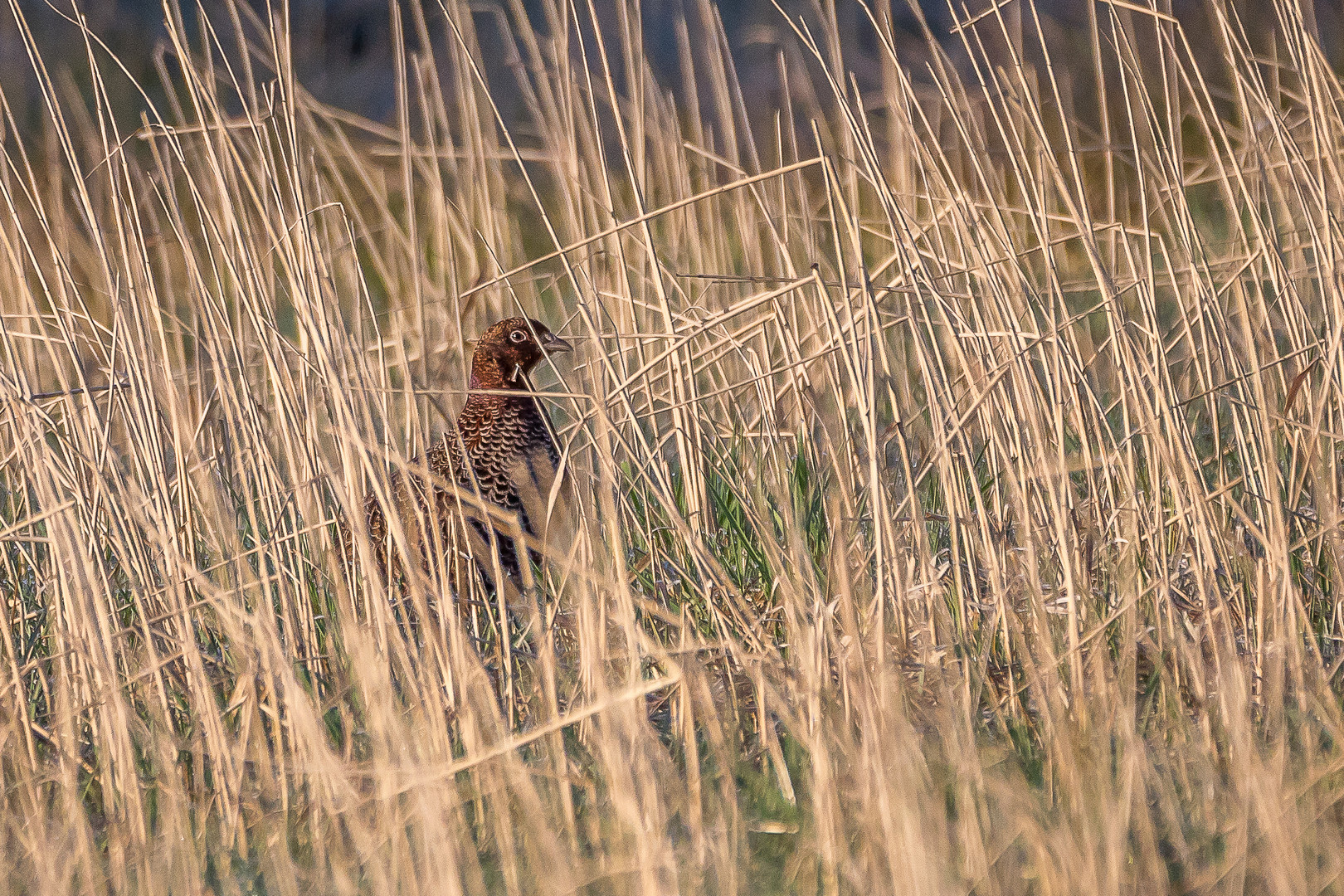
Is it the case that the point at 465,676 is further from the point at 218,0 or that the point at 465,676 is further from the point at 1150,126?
the point at 218,0

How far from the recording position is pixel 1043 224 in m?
1.80

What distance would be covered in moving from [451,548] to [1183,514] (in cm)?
126

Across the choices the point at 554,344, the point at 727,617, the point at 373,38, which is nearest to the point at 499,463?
the point at 554,344

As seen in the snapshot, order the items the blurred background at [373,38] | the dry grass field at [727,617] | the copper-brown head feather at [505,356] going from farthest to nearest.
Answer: the blurred background at [373,38], the copper-brown head feather at [505,356], the dry grass field at [727,617]

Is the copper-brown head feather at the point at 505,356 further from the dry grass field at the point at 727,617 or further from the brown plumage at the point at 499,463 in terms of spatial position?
the dry grass field at the point at 727,617

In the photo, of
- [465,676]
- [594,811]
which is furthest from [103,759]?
[594,811]

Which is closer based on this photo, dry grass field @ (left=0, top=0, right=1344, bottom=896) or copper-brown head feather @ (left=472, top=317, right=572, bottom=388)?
dry grass field @ (left=0, top=0, right=1344, bottom=896)

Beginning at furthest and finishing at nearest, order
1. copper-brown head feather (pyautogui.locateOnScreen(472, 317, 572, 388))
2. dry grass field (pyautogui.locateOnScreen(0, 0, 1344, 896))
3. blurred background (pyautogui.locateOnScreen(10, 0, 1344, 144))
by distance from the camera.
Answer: blurred background (pyautogui.locateOnScreen(10, 0, 1344, 144)) < copper-brown head feather (pyautogui.locateOnScreen(472, 317, 572, 388)) < dry grass field (pyautogui.locateOnScreen(0, 0, 1344, 896))

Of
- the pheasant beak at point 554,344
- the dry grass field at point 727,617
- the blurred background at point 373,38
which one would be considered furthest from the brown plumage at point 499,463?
the blurred background at point 373,38

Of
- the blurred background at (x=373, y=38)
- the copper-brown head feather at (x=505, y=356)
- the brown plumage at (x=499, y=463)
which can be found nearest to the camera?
the brown plumage at (x=499, y=463)

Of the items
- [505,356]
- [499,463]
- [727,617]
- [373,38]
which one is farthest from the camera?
[373,38]

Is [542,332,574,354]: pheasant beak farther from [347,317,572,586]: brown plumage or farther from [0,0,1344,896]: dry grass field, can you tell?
[0,0,1344,896]: dry grass field

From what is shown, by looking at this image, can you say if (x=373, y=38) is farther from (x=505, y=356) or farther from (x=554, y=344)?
(x=554, y=344)

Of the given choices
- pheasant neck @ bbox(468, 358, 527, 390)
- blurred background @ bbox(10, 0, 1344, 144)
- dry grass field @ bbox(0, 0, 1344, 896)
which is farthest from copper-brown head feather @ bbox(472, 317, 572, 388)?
blurred background @ bbox(10, 0, 1344, 144)
